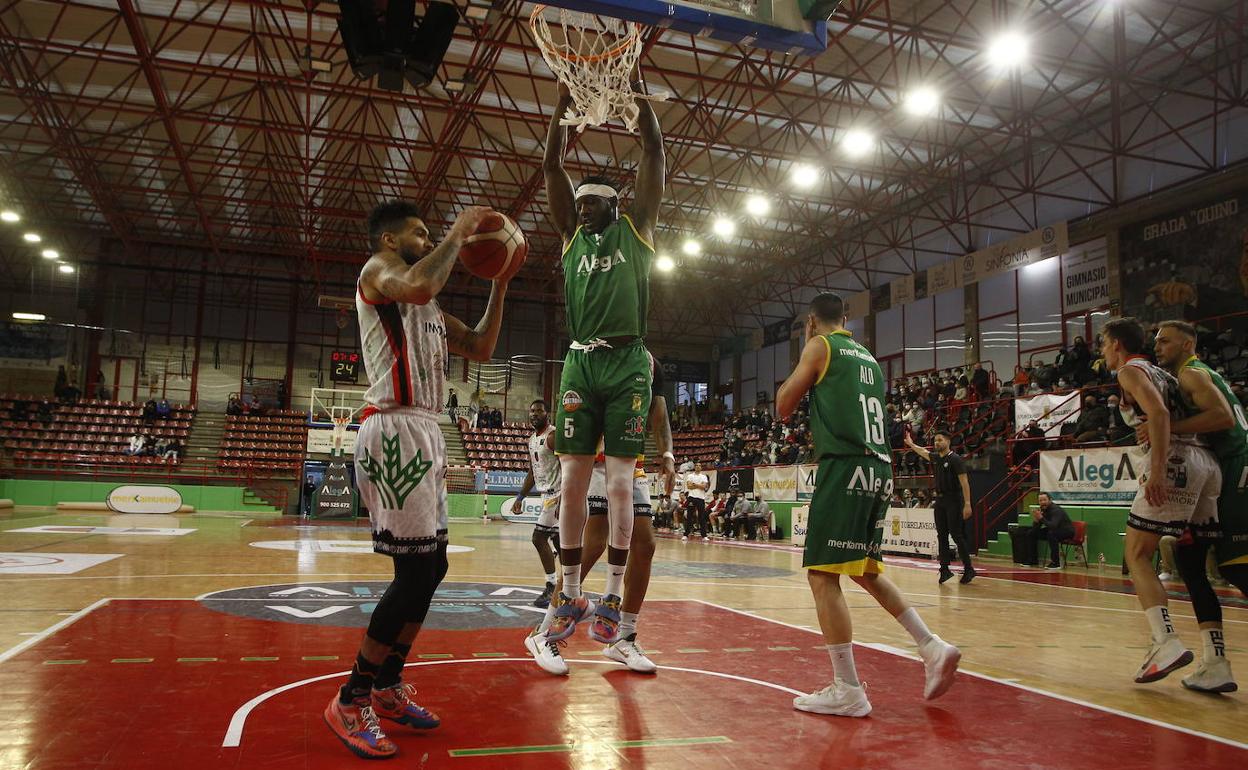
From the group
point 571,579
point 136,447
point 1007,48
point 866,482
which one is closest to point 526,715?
point 571,579

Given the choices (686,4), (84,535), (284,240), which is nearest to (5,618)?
(686,4)

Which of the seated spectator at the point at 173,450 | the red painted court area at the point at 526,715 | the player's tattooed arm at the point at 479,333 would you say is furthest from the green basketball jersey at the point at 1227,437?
the seated spectator at the point at 173,450

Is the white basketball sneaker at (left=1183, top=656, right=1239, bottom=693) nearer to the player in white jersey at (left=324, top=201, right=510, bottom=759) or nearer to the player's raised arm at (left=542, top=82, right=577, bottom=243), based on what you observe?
the player in white jersey at (left=324, top=201, right=510, bottom=759)

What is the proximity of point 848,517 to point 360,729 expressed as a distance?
216 centimetres

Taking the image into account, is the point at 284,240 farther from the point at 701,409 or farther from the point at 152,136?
the point at 701,409

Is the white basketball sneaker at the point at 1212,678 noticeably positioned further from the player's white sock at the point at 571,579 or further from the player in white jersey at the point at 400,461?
the player in white jersey at the point at 400,461

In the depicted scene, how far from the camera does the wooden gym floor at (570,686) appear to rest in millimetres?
2801

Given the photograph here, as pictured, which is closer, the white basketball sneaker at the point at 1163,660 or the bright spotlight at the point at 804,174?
the white basketball sneaker at the point at 1163,660

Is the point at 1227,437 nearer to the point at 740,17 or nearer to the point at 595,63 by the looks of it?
the point at 740,17

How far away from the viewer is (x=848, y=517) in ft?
12.1

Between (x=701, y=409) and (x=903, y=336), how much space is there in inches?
470

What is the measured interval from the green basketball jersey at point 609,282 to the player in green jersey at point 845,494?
37.5 inches

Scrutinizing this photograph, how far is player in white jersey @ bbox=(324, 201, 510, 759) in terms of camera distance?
9.78 feet

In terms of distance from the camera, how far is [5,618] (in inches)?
196
